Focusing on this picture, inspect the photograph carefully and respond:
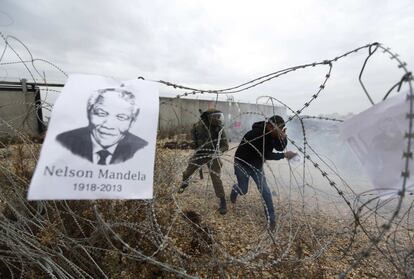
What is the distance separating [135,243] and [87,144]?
1.47 m

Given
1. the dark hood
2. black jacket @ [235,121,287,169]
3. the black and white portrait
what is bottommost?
the black and white portrait

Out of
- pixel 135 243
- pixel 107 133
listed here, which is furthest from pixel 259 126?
pixel 107 133

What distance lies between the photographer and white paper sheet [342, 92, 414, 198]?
1244 millimetres

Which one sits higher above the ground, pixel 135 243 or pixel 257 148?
pixel 257 148

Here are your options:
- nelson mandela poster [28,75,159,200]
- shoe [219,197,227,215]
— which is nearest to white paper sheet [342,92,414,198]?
nelson mandela poster [28,75,159,200]

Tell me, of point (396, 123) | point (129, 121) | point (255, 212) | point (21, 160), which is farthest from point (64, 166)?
point (255, 212)

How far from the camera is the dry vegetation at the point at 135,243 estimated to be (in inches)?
78.7

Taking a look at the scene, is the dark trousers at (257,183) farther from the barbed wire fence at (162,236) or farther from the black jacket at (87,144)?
the black jacket at (87,144)

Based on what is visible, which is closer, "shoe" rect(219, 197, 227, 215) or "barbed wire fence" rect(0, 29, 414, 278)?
"barbed wire fence" rect(0, 29, 414, 278)

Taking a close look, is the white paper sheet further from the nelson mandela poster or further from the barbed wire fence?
the nelson mandela poster

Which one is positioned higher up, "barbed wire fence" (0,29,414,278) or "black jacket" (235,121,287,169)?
"black jacket" (235,121,287,169)

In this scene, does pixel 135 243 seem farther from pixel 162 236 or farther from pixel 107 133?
pixel 107 133

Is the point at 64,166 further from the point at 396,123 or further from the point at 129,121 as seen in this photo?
the point at 396,123

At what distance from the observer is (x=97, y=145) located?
1342 millimetres
